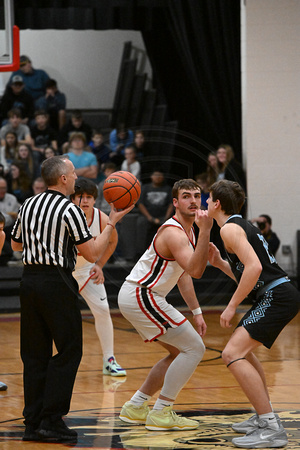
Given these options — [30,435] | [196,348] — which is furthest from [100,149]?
[30,435]

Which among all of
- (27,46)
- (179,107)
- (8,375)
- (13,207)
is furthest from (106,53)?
(8,375)

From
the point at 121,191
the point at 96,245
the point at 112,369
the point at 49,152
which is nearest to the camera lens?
the point at 96,245

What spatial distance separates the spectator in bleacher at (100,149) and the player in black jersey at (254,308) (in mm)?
7317

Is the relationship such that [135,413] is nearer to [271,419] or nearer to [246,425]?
[246,425]

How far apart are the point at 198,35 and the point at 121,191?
807cm

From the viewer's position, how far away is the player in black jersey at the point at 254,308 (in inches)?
174

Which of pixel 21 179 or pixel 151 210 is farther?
pixel 21 179

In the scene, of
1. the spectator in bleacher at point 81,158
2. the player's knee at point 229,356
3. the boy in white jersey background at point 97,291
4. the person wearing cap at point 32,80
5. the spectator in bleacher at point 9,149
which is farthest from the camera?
the person wearing cap at point 32,80

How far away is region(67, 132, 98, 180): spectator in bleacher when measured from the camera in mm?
11008

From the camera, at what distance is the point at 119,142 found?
40.3 ft

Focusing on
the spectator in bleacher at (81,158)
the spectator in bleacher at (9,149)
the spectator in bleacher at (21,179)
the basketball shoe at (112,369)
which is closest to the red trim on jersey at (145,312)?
the basketball shoe at (112,369)

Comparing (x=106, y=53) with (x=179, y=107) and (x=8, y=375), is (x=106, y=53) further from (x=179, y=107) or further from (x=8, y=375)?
(x=8, y=375)

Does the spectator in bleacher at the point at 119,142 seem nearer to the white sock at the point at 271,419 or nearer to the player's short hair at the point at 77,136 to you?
the player's short hair at the point at 77,136

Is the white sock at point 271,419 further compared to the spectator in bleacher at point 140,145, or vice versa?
the spectator in bleacher at point 140,145
